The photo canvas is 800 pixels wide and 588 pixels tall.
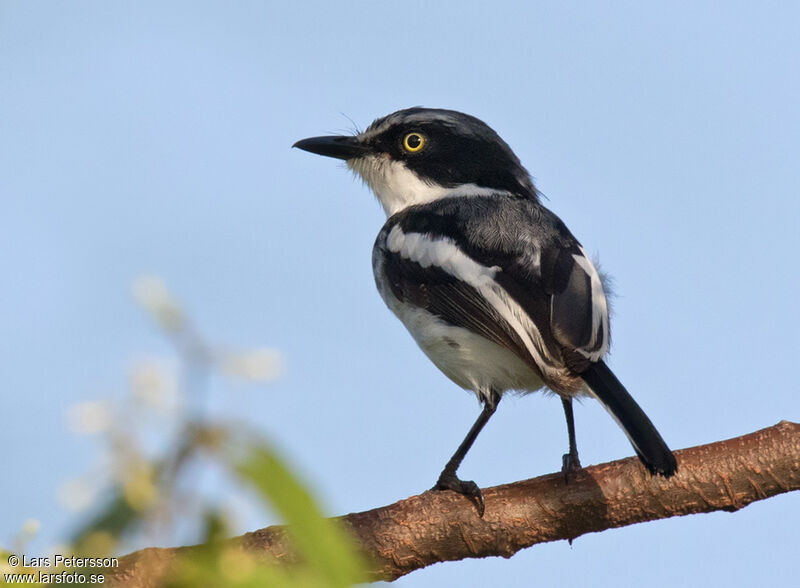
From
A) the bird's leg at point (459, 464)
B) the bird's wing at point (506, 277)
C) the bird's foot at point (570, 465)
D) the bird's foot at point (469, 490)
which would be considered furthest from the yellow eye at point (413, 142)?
the bird's foot at point (469, 490)

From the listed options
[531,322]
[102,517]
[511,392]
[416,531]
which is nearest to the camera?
[102,517]

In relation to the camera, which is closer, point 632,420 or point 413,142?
point 632,420

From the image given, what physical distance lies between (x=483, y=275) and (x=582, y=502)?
4.03 ft

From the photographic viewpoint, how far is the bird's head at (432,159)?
6.19 meters

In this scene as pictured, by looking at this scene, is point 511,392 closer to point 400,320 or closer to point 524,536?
point 400,320

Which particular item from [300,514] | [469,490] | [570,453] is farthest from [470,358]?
[300,514]

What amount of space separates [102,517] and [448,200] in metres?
4.61

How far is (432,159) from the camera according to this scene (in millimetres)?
6281

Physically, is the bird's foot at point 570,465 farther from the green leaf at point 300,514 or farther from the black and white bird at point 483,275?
the green leaf at point 300,514

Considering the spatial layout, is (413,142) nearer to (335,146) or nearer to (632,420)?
→ (335,146)

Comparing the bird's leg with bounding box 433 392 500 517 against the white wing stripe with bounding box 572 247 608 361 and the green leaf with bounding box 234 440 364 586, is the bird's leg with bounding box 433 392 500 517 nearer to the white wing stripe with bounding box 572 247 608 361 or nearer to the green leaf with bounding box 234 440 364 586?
the white wing stripe with bounding box 572 247 608 361

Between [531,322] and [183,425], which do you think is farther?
[531,322]

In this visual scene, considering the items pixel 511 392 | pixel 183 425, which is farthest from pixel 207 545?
pixel 511 392

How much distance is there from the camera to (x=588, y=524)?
14.2 feet
